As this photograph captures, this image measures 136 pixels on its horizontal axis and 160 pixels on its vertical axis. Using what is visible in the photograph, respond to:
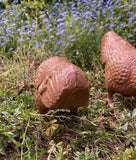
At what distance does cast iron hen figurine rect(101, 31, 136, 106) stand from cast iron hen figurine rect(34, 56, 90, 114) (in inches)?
19.7

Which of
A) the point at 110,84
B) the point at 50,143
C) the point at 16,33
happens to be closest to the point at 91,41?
the point at 110,84

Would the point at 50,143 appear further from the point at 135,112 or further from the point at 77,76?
the point at 135,112

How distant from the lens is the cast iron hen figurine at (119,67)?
1.73m

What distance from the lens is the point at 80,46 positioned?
262 cm

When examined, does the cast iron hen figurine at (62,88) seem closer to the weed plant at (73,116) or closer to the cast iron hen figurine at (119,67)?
the weed plant at (73,116)

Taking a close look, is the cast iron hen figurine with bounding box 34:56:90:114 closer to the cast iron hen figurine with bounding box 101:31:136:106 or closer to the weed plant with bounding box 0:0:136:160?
the weed plant with bounding box 0:0:136:160

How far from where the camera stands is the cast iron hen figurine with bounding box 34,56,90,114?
1298 mm

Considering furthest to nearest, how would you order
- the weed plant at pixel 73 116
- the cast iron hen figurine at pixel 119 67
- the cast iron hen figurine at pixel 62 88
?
the cast iron hen figurine at pixel 119 67 → the weed plant at pixel 73 116 → the cast iron hen figurine at pixel 62 88

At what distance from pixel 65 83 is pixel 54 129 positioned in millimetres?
408

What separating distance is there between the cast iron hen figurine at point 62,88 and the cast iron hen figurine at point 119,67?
0.50 m

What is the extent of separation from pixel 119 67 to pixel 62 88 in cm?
73

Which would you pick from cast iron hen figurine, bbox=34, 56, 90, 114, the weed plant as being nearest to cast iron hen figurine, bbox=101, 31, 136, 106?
the weed plant

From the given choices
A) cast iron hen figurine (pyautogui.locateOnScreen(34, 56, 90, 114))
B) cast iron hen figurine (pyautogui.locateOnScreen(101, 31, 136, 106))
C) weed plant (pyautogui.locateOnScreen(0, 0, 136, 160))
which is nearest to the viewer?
cast iron hen figurine (pyautogui.locateOnScreen(34, 56, 90, 114))

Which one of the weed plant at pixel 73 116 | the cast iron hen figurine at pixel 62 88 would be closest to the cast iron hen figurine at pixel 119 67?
the weed plant at pixel 73 116
